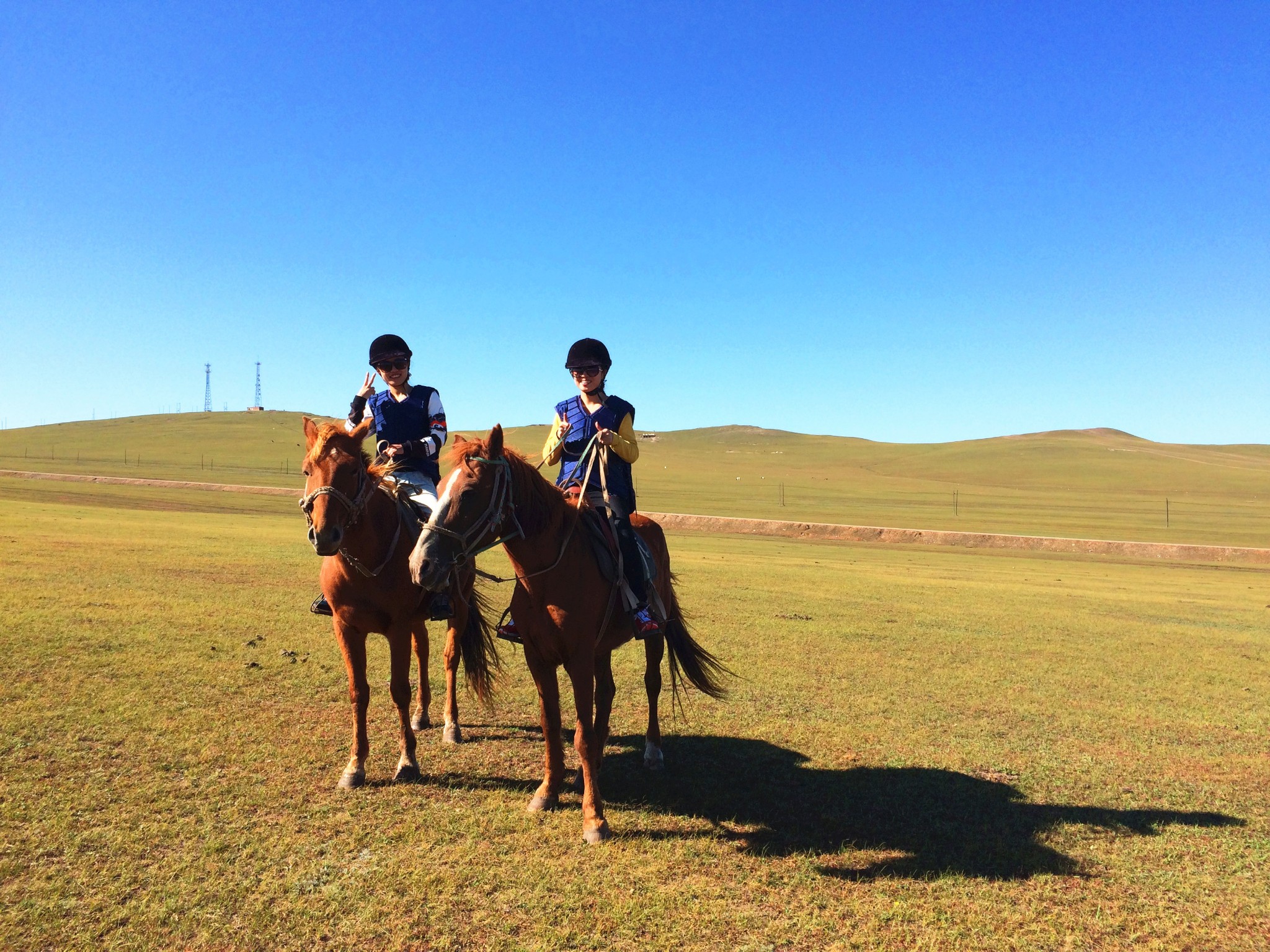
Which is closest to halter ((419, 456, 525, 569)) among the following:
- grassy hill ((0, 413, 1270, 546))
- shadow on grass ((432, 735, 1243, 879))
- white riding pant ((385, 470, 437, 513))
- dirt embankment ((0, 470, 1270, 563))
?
white riding pant ((385, 470, 437, 513))

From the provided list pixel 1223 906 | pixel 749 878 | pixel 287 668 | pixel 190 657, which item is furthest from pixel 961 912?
pixel 190 657

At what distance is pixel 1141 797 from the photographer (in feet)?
19.6

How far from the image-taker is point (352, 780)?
5648 mm

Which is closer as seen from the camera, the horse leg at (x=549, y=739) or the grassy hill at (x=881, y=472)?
the horse leg at (x=549, y=739)

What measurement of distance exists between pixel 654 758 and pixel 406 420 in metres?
4.00

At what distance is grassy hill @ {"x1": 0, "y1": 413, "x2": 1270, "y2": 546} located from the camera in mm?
48562

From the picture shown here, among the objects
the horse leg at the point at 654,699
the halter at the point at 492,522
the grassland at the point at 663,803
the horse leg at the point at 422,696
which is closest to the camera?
the grassland at the point at 663,803

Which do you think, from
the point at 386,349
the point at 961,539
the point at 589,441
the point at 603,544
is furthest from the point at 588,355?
the point at 961,539

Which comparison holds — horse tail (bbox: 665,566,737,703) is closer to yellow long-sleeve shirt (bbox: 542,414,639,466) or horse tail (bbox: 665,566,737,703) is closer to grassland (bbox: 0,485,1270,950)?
grassland (bbox: 0,485,1270,950)

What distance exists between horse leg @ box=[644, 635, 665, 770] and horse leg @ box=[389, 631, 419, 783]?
6.73ft

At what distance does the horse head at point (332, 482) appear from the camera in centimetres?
509

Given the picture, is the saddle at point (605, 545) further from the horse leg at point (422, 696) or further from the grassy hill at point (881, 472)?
the grassy hill at point (881, 472)

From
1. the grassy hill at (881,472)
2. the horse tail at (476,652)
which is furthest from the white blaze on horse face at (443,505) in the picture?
the grassy hill at (881,472)

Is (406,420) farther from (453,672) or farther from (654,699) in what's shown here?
(654,699)
